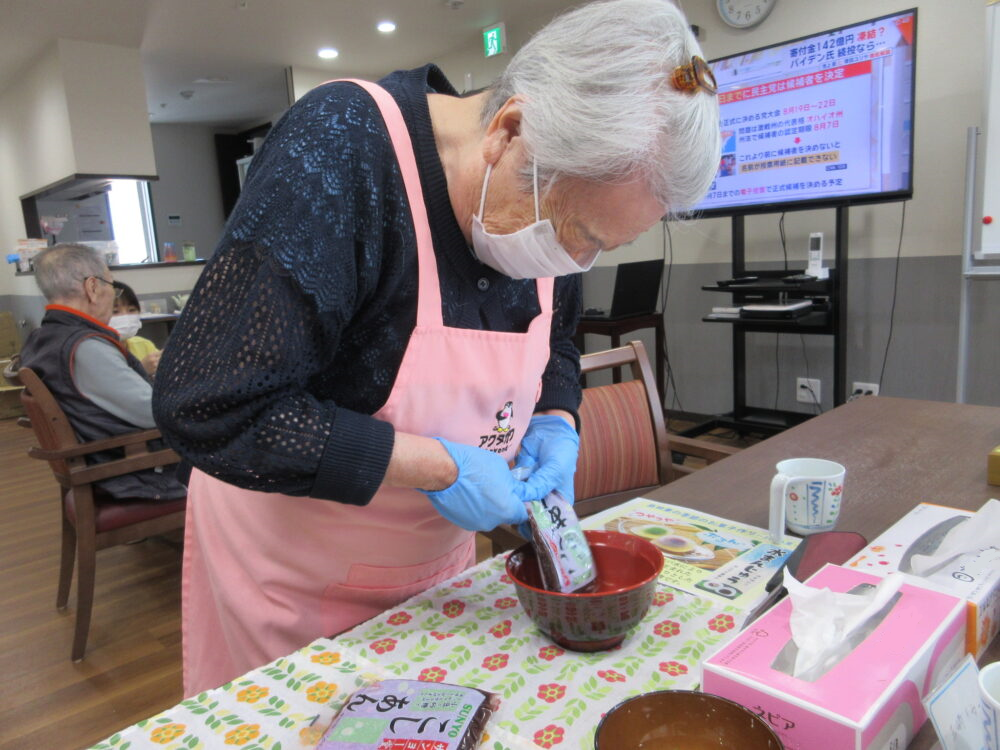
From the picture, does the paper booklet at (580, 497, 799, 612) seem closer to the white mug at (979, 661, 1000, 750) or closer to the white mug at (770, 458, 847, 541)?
the white mug at (770, 458, 847, 541)

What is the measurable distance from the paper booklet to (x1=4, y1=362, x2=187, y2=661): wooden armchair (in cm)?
159

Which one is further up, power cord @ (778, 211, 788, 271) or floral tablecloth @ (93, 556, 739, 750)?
power cord @ (778, 211, 788, 271)

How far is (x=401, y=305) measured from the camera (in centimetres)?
76

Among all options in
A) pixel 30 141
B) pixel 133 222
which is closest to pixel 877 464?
pixel 30 141

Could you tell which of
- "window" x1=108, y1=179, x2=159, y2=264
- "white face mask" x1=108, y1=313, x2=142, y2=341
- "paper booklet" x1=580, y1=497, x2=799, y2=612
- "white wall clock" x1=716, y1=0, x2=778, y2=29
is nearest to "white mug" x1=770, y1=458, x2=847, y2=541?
"paper booklet" x1=580, y1=497, x2=799, y2=612

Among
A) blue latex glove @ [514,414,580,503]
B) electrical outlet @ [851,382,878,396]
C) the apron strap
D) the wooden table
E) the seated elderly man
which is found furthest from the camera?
electrical outlet @ [851,382,878,396]

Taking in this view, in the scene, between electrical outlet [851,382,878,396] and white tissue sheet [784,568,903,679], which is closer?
white tissue sheet [784,568,903,679]

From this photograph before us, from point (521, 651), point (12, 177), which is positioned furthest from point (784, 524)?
point (12, 177)

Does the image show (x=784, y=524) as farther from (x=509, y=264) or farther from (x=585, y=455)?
(x=585, y=455)

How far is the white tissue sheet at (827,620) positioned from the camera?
20.6 inches

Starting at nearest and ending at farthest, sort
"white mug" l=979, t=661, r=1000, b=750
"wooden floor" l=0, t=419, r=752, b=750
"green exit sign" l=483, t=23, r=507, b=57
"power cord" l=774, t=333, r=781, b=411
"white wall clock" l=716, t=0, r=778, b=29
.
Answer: "white mug" l=979, t=661, r=1000, b=750, "wooden floor" l=0, t=419, r=752, b=750, "white wall clock" l=716, t=0, r=778, b=29, "power cord" l=774, t=333, r=781, b=411, "green exit sign" l=483, t=23, r=507, b=57

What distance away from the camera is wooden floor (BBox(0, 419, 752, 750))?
1.72 meters

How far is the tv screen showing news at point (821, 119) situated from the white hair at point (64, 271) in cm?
232

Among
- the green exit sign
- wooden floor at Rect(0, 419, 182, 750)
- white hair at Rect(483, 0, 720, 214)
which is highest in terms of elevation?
the green exit sign
